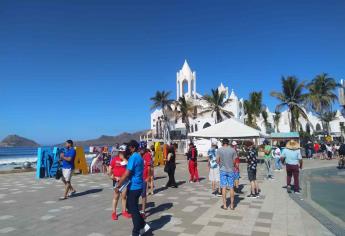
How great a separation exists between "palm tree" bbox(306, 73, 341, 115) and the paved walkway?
33431mm

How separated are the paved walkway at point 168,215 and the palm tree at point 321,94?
33431 millimetres

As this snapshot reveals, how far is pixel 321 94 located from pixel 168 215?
1669 inches

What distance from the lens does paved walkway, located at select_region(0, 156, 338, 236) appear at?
6.11 m

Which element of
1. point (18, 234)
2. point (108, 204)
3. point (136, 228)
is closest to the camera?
point (136, 228)

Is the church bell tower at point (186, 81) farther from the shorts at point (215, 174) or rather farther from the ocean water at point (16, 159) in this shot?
the shorts at point (215, 174)

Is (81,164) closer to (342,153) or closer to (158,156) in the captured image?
(158,156)

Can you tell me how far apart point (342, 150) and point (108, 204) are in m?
15.3

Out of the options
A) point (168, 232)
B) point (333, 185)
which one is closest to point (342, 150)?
point (333, 185)

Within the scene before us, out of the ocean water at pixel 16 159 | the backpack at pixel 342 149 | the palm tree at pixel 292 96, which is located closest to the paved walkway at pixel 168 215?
the backpack at pixel 342 149

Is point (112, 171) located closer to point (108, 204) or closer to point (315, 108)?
point (108, 204)

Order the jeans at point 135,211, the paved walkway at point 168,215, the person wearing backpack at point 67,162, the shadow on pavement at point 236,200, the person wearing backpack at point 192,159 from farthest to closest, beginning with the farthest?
the person wearing backpack at point 192,159, the person wearing backpack at point 67,162, the shadow on pavement at point 236,200, the paved walkway at point 168,215, the jeans at point 135,211

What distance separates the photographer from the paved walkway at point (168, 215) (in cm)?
611

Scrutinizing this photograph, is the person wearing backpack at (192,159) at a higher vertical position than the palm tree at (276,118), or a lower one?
lower

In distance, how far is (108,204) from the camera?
8.87 m
